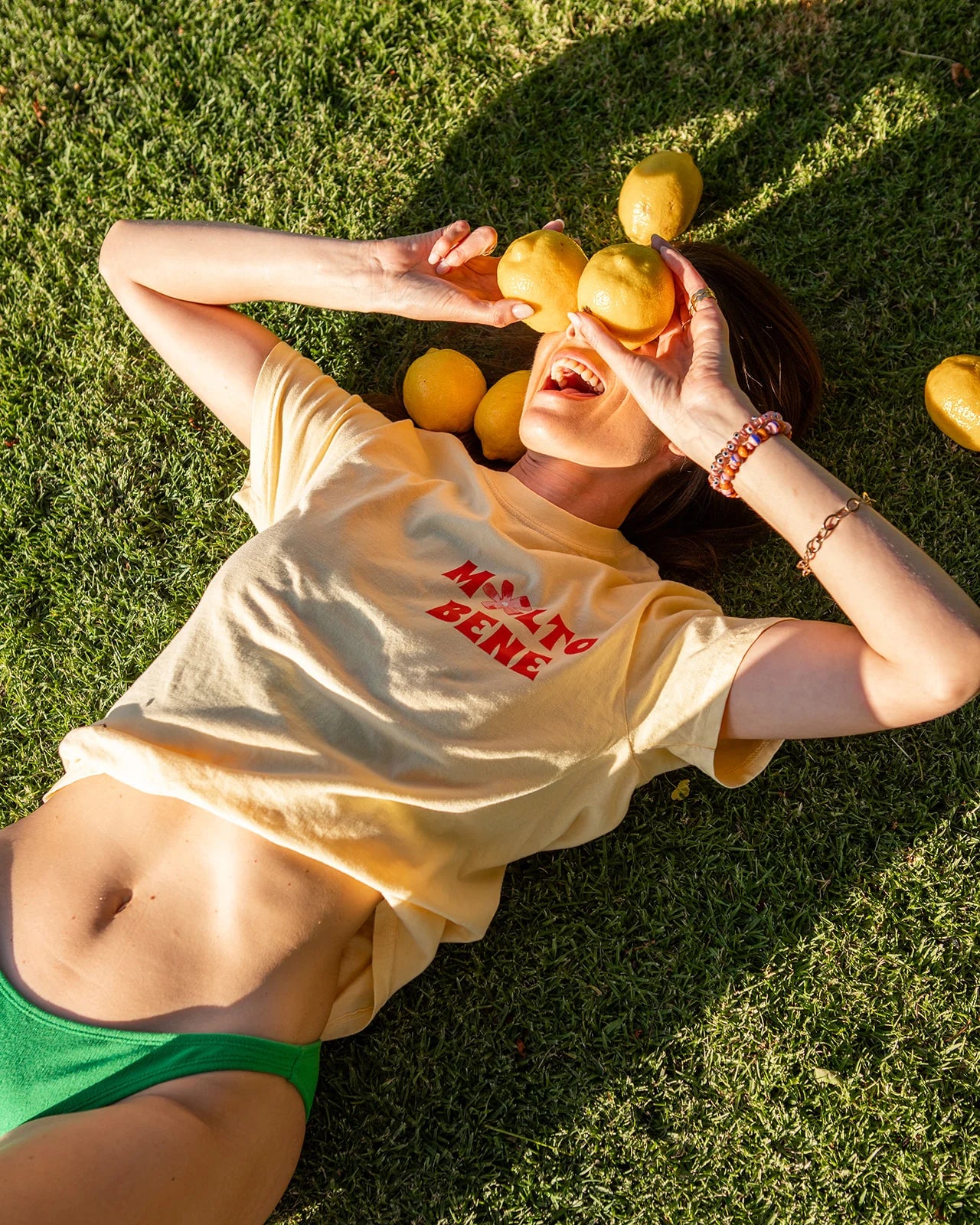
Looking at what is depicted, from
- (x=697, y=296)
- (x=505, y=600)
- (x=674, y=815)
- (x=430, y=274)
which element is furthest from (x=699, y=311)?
(x=674, y=815)

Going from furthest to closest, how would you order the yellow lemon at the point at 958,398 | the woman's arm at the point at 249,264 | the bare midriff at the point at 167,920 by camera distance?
the yellow lemon at the point at 958,398 → the woman's arm at the point at 249,264 → the bare midriff at the point at 167,920

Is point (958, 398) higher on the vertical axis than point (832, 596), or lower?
higher

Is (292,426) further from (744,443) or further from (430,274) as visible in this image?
(744,443)

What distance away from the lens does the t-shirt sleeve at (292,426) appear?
345 cm

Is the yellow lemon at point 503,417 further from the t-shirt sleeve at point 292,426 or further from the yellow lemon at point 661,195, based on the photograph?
the yellow lemon at point 661,195

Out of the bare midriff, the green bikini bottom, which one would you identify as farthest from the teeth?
the green bikini bottom

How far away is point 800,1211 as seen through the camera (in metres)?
3.52

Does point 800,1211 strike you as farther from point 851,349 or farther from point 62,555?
point 62,555

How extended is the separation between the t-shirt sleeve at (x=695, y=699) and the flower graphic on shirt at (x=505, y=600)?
1.45ft

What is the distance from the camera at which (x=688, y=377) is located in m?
3.06

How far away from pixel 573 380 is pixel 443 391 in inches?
30.4

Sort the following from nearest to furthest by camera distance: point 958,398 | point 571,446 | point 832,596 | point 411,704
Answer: point 832,596 < point 411,704 < point 571,446 < point 958,398

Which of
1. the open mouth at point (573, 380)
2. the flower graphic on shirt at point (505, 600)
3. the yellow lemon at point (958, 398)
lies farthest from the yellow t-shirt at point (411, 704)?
the yellow lemon at point (958, 398)

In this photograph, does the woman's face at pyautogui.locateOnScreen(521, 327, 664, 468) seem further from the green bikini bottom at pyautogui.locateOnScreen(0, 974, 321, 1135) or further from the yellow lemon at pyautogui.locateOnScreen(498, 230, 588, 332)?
the green bikini bottom at pyautogui.locateOnScreen(0, 974, 321, 1135)
